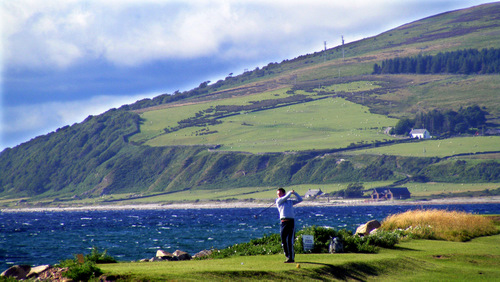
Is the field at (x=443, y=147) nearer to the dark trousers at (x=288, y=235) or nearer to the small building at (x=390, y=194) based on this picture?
the small building at (x=390, y=194)

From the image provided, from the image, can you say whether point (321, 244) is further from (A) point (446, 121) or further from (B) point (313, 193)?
(A) point (446, 121)

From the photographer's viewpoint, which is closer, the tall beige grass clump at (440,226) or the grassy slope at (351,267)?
the grassy slope at (351,267)

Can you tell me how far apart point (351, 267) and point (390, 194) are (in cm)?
11888

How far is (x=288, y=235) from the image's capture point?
18469mm

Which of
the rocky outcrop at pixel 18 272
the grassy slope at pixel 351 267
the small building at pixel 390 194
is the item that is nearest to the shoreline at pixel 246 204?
the small building at pixel 390 194

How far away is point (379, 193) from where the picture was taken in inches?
5359

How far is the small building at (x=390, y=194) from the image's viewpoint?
132500 millimetres

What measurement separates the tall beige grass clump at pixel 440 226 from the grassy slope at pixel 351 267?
424 cm

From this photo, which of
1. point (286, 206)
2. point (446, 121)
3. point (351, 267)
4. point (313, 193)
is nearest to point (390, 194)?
point (313, 193)

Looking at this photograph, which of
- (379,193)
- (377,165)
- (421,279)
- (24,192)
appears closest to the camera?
(421,279)

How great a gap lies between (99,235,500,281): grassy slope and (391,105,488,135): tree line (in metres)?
155

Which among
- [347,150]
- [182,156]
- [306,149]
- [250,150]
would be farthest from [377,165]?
[182,156]

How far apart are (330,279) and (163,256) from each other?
11.0 metres

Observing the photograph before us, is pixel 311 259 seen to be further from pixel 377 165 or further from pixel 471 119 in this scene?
pixel 471 119
